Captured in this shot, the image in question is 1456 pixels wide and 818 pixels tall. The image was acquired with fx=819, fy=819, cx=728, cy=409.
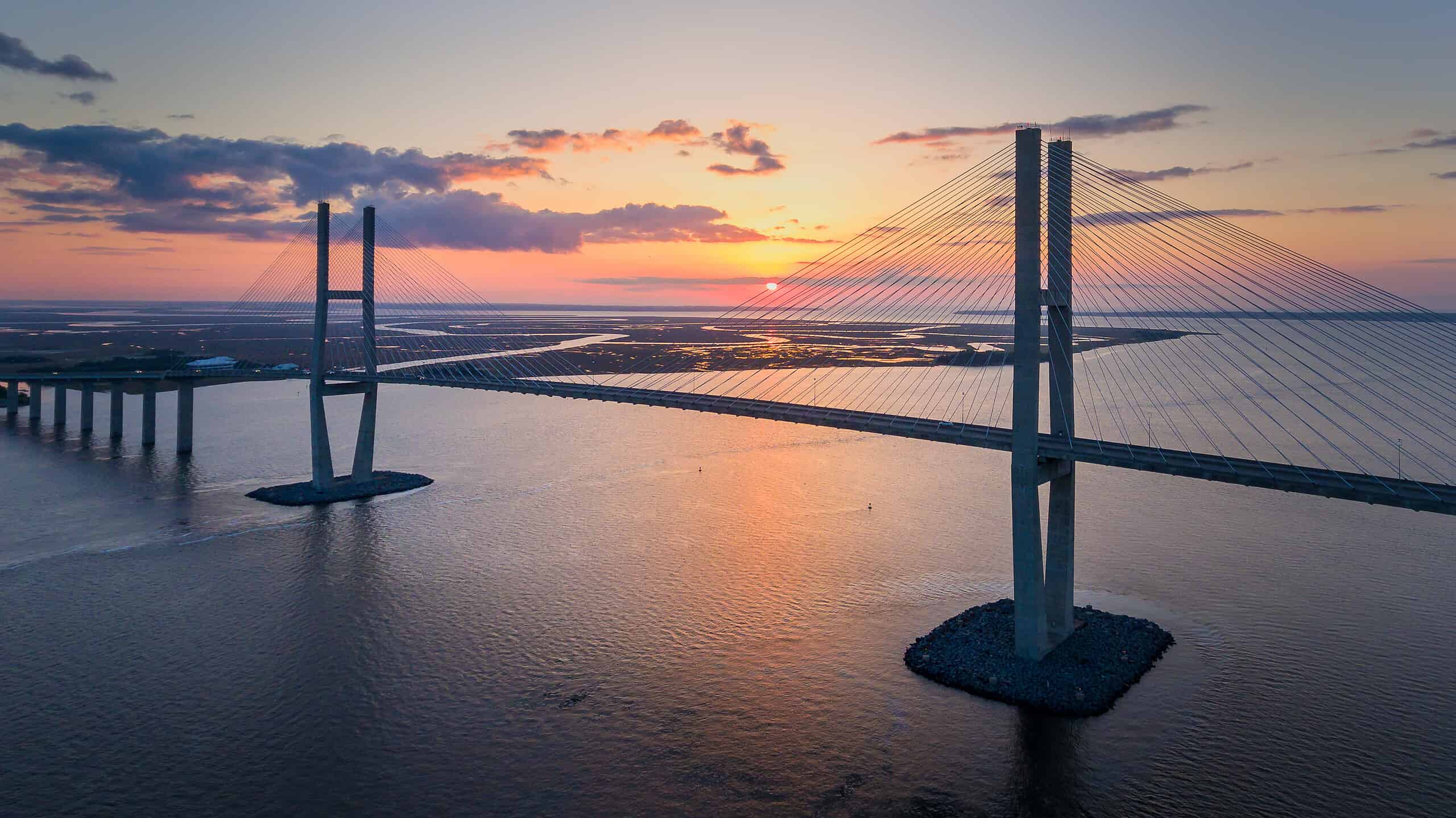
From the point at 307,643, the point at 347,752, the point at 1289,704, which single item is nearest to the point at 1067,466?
the point at 1289,704

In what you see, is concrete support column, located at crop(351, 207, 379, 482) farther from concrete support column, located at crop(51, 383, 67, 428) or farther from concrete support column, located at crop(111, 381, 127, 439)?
concrete support column, located at crop(51, 383, 67, 428)

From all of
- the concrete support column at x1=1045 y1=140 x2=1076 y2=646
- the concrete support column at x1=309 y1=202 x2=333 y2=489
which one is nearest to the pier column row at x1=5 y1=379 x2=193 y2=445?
the concrete support column at x1=309 y1=202 x2=333 y2=489

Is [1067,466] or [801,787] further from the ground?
[1067,466]

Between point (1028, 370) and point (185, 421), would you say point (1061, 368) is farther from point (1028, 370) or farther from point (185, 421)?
point (185, 421)

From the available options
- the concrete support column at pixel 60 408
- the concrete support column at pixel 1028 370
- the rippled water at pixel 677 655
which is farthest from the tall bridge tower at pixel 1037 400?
the concrete support column at pixel 60 408

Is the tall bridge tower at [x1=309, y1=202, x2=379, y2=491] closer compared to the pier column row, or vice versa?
the tall bridge tower at [x1=309, y1=202, x2=379, y2=491]

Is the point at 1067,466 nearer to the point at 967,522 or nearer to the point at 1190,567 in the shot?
the point at 1190,567
